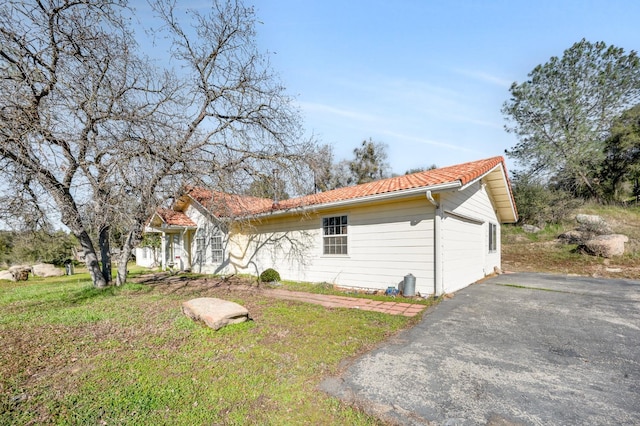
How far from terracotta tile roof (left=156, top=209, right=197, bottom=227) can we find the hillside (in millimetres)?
15758

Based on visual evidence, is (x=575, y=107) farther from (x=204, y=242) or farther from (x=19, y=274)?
(x=19, y=274)

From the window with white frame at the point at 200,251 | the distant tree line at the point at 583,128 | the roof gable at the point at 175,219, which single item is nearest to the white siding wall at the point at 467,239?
the distant tree line at the point at 583,128

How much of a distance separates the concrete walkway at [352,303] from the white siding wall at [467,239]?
5.37 ft

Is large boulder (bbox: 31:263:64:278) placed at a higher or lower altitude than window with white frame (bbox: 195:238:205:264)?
lower

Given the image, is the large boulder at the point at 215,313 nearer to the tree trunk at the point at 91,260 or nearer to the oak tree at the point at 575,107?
the tree trunk at the point at 91,260

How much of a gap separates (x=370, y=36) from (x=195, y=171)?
22.4 ft

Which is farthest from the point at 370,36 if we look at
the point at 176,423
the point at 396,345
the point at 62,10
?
the point at 176,423

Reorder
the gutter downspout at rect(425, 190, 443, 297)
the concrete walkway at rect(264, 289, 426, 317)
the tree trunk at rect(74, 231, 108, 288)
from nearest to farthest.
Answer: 1. the concrete walkway at rect(264, 289, 426, 317)
2. the gutter downspout at rect(425, 190, 443, 297)
3. the tree trunk at rect(74, 231, 108, 288)

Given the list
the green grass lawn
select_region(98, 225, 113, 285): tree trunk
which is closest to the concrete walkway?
the green grass lawn

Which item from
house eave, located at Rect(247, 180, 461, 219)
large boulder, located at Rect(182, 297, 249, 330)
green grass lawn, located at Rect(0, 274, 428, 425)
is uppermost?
house eave, located at Rect(247, 180, 461, 219)

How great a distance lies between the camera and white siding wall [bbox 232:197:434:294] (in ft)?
24.3

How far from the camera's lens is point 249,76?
30.1ft

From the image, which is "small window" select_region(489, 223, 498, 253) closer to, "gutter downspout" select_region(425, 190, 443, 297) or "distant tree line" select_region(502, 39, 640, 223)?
"gutter downspout" select_region(425, 190, 443, 297)

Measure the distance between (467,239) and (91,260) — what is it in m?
12.0
